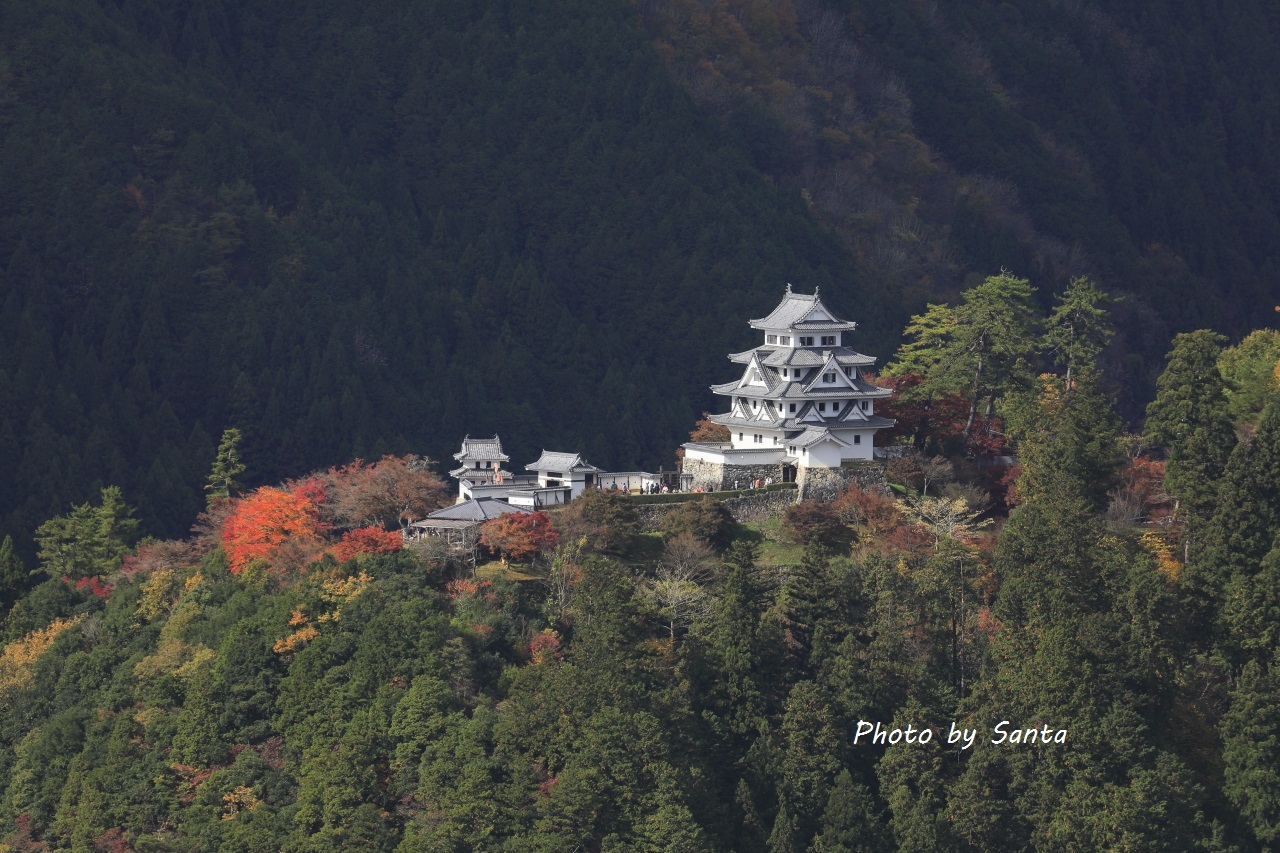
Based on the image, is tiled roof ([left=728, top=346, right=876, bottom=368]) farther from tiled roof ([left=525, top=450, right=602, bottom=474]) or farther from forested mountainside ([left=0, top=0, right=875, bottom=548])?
forested mountainside ([left=0, top=0, right=875, bottom=548])

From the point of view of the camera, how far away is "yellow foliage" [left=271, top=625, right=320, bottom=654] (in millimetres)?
65000

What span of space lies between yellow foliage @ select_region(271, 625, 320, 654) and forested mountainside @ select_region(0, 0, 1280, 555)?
45.5 m

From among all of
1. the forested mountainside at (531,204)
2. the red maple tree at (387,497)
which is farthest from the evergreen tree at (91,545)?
the forested mountainside at (531,204)

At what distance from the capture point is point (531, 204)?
477 feet

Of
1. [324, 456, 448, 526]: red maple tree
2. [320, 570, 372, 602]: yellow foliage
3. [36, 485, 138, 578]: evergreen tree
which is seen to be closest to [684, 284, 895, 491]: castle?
[324, 456, 448, 526]: red maple tree

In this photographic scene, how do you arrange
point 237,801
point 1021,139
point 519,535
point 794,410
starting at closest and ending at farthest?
point 237,801, point 519,535, point 794,410, point 1021,139

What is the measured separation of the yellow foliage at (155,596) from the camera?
7075 cm

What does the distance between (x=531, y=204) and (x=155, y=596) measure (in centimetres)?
7714

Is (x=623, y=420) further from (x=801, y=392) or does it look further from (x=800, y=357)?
(x=801, y=392)

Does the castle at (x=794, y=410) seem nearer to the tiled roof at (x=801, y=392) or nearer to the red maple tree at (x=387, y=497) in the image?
the tiled roof at (x=801, y=392)

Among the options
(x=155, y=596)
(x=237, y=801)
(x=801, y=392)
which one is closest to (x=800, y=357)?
(x=801, y=392)

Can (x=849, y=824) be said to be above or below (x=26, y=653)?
below

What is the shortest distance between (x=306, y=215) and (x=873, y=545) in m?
73.8

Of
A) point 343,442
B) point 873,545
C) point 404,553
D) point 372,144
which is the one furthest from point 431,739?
point 372,144
